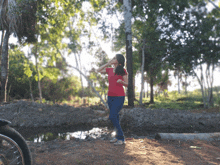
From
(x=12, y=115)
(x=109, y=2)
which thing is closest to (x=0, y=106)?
(x=12, y=115)

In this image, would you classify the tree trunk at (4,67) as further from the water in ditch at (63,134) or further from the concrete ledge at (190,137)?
the concrete ledge at (190,137)

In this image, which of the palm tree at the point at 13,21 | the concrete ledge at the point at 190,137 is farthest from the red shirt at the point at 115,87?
the palm tree at the point at 13,21

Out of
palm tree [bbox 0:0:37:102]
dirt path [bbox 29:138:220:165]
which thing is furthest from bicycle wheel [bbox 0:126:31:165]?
palm tree [bbox 0:0:37:102]

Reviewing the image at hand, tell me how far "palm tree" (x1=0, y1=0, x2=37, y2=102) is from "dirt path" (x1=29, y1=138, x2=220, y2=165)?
8468mm

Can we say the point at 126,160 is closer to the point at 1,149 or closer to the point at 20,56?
the point at 1,149

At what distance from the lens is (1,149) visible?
2.21 m

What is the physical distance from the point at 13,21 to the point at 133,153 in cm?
1076

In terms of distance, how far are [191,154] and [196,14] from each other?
35.8ft

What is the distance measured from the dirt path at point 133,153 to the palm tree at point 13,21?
8468 mm

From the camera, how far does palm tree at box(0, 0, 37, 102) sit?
1023cm

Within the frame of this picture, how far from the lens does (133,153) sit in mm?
3641

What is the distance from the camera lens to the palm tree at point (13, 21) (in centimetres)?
1023

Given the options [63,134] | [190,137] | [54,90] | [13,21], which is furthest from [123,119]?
[54,90]

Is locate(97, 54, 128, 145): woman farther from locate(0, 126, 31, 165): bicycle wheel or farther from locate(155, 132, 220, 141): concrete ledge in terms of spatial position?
locate(0, 126, 31, 165): bicycle wheel
